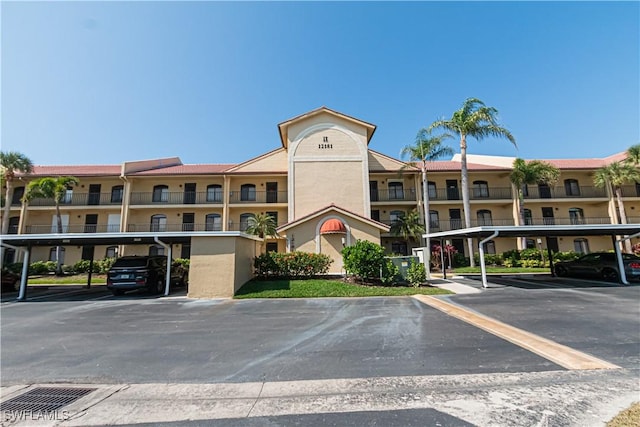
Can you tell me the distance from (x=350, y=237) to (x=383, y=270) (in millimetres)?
4527

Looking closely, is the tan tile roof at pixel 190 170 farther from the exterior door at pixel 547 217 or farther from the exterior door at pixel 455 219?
the exterior door at pixel 547 217

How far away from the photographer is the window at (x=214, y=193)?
86.8 ft

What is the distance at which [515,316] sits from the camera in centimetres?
813

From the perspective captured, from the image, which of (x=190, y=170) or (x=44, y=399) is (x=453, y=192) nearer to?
(x=190, y=170)

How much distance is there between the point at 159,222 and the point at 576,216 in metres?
39.1

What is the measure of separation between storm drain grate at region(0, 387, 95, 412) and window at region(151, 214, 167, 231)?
23.8 meters

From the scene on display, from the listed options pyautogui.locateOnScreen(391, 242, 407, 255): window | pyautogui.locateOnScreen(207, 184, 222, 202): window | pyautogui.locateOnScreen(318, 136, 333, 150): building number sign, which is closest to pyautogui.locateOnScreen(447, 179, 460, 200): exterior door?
pyautogui.locateOnScreen(391, 242, 407, 255): window

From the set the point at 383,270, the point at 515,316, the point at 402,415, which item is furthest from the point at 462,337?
the point at 383,270

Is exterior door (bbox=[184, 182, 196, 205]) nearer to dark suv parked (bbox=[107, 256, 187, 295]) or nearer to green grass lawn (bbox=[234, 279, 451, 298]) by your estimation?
dark suv parked (bbox=[107, 256, 187, 295])

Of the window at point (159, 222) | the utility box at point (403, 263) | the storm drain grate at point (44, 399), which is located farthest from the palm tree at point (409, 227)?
the storm drain grate at point (44, 399)

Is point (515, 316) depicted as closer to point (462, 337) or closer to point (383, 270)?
point (462, 337)

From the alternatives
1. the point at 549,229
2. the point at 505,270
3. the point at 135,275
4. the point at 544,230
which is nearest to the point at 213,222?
the point at 135,275

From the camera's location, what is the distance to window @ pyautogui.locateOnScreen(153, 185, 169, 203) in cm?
2648

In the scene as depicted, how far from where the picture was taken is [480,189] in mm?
27719
